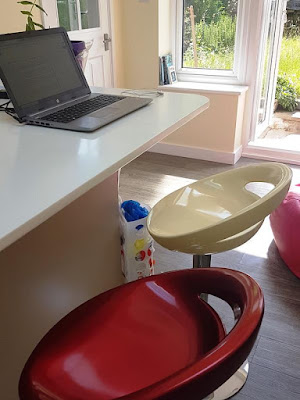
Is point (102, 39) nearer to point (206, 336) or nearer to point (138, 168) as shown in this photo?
point (138, 168)

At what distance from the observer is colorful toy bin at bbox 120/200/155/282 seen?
173 cm

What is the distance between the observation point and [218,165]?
3.62m

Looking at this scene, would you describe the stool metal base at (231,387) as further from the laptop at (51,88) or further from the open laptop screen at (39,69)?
the open laptop screen at (39,69)

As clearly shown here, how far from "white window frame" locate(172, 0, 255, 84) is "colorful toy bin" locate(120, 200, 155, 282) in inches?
86.6

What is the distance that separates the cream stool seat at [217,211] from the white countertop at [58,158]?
26 centimetres

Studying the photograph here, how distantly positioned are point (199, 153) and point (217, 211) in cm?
246

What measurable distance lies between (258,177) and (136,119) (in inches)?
17.5

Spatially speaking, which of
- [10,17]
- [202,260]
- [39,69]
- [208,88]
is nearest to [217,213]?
[202,260]

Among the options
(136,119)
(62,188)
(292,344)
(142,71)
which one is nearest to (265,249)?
(292,344)

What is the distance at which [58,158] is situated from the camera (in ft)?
3.31

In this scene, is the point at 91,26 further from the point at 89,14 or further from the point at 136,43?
the point at 136,43

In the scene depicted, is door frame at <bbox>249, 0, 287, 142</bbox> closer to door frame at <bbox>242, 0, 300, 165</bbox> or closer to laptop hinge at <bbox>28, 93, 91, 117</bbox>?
door frame at <bbox>242, 0, 300, 165</bbox>

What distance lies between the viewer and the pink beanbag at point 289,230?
2111mm

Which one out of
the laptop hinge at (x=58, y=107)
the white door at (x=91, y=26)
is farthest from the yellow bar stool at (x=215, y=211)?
the white door at (x=91, y=26)
